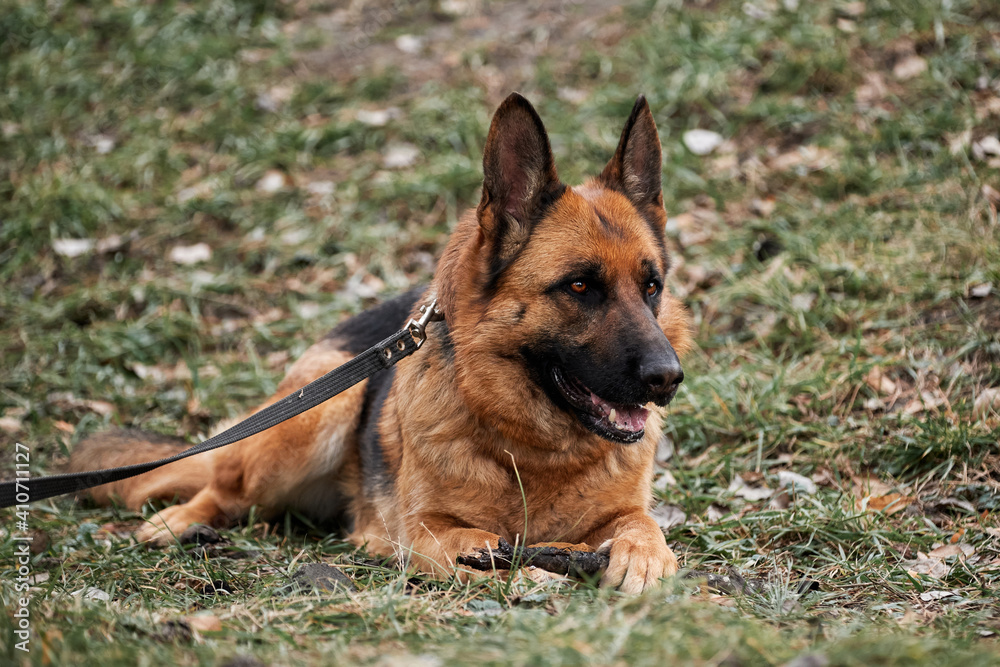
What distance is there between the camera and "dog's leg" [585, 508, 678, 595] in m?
2.94

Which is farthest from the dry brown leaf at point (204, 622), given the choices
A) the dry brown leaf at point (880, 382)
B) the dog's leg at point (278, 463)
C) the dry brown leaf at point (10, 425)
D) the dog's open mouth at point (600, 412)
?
the dry brown leaf at point (880, 382)

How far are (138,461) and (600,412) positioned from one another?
2655 mm

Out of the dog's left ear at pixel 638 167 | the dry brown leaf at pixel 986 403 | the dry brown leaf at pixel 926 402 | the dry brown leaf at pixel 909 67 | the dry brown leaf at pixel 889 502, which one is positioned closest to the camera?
the dog's left ear at pixel 638 167

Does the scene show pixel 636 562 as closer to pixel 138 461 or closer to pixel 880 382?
pixel 880 382

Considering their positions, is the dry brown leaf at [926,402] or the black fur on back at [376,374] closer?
the black fur on back at [376,374]

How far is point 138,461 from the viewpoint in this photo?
442 cm

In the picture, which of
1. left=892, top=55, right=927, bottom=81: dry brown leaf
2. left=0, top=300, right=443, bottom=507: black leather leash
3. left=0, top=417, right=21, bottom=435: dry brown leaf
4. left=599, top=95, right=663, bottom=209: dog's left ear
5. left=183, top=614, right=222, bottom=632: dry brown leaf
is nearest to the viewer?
left=183, top=614, right=222, bottom=632: dry brown leaf

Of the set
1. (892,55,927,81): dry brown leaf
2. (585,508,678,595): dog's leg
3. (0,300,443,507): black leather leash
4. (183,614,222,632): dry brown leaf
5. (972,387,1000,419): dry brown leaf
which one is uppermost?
(892,55,927,81): dry brown leaf

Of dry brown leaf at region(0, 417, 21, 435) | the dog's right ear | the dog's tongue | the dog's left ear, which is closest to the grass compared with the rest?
dry brown leaf at region(0, 417, 21, 435)

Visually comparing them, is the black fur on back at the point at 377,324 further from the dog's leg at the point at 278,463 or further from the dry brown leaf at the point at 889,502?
the dry brown leaf at the point at 889,502

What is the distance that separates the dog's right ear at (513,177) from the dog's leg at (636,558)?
4.09ft

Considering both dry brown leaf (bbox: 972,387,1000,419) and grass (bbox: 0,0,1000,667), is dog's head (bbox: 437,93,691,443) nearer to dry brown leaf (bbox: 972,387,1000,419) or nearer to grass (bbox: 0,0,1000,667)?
grass (bbox: 0,0,1000,667)

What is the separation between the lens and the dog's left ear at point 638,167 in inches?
149

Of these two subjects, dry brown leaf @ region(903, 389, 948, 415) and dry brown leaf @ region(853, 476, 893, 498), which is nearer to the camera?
dry brown leaf @ region(853, 476, 893, 498)
